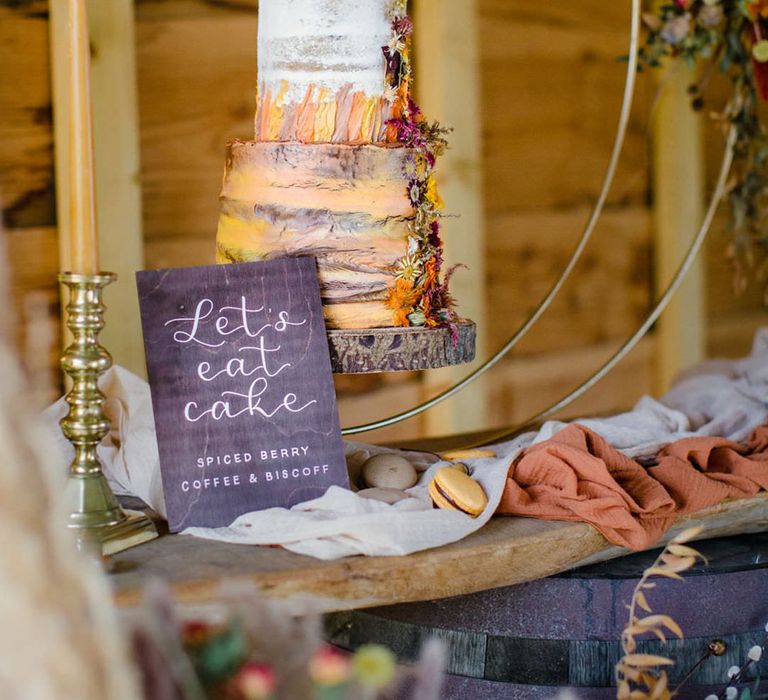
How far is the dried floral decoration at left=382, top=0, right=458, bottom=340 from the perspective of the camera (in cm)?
110

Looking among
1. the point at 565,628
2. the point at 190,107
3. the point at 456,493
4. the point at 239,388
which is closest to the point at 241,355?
the point at 239,388

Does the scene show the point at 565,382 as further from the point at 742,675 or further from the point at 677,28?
the point at 742,675

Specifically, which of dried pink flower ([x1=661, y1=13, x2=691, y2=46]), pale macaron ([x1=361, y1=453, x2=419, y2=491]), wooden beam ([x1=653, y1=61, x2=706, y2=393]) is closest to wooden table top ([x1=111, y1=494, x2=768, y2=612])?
pale macaron ([x1=361, y1=453, x2=419, y2=491])

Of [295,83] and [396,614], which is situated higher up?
[295,83]

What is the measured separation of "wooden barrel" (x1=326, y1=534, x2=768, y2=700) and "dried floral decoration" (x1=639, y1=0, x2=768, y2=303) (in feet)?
2.85

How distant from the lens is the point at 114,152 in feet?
5.81

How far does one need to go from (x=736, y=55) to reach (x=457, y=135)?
543 mm

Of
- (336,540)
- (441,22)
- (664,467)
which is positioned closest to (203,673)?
(336,540)

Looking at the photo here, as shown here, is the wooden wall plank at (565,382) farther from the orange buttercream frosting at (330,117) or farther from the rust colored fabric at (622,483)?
the orange buttercream frosting at (330,117)

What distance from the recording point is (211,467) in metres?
1.02

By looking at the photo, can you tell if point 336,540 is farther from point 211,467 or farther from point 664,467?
point 664,467

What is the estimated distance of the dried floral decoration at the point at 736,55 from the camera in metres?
1.67

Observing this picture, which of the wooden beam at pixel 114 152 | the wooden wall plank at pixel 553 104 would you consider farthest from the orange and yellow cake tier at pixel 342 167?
the wooden wall plank at pixel 553 104

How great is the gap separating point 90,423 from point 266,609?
51 cm
